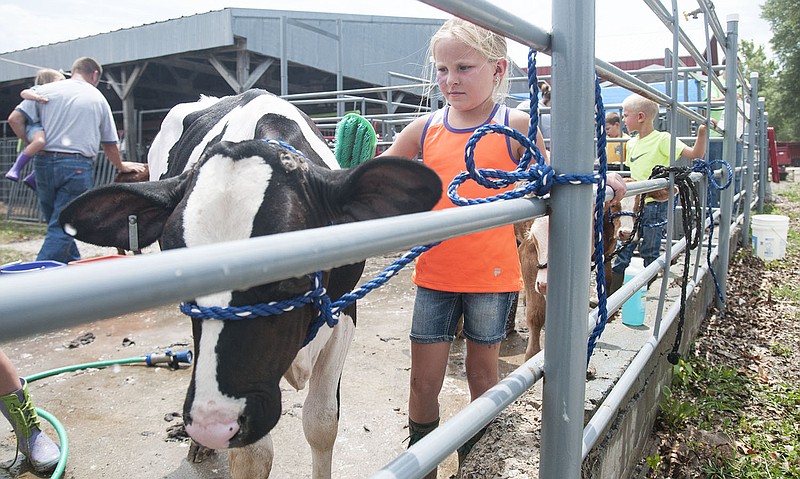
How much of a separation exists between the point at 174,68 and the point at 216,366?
14564 millimetres

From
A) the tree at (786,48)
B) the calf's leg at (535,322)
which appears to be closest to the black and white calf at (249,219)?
the calf's leg at (535,322)

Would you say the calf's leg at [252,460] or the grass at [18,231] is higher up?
the grass at [18,231]

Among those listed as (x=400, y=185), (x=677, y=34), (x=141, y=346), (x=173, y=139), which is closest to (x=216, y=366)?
(x=400, y=185)

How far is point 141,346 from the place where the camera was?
4199 mm

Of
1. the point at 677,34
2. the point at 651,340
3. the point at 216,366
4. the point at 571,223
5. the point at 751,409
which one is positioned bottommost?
the point at 751,409

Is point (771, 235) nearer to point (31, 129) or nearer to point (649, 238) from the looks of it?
point (649, 238)

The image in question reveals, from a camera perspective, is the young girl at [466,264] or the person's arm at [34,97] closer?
the young girl at [466,264]

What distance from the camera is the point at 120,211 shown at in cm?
173

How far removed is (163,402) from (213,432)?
2202 millimetres

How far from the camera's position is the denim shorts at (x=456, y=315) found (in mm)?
2090

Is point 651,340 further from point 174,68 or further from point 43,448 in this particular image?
point 174,68

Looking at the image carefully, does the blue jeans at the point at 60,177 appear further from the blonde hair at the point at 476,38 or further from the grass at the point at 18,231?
the grass at the point at 18,231

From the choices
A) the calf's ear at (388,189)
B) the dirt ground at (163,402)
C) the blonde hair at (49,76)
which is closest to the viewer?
the calf's ear at (388,189)

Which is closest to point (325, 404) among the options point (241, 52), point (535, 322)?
point (535, 322)
